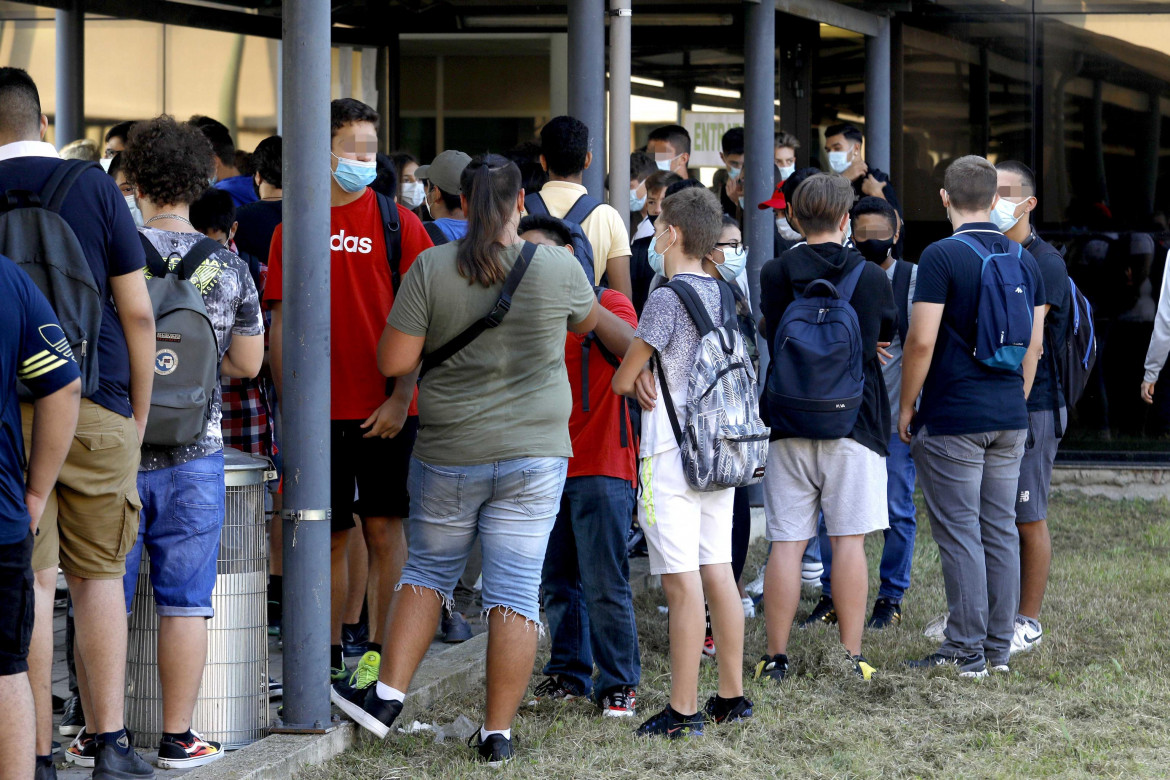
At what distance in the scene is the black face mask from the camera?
19.9ft

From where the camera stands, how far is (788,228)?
796cm

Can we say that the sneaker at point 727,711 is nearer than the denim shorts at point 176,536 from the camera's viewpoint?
No

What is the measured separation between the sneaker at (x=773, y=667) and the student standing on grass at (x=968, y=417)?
54 cm

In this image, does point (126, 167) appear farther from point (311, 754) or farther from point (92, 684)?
point (311, 754)

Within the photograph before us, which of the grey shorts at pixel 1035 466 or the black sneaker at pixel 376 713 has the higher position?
the grey shorts at pixel 1035 466

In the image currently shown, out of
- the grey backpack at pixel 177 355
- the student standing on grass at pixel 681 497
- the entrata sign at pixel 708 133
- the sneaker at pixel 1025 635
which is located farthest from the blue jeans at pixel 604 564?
the entrata sign at pixel 708 133

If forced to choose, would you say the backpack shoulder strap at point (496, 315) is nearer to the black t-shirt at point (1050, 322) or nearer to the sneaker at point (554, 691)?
the sneaker at point (554, 691)

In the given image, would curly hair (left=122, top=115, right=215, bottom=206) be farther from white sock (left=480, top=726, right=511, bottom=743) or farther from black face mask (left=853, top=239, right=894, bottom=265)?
black face mask (left=853, top=239, right=894, bottom=265)

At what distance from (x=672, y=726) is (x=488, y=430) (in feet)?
3.84

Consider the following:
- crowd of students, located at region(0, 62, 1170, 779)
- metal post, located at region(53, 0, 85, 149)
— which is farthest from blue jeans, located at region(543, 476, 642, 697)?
metal post, located at region(53, 0, 85, 149)

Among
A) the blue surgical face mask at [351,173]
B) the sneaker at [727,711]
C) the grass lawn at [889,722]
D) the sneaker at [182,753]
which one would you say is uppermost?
the blue surgical face mask at [351,173]

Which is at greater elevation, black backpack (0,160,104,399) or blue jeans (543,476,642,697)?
black backpack (0,160,104,399)

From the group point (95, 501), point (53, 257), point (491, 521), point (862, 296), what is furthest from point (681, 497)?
point (53, 257)

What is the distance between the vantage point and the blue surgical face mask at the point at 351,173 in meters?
4.63
